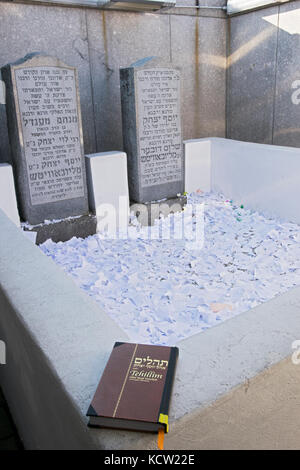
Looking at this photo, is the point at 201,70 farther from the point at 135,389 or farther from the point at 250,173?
the point at 135,389

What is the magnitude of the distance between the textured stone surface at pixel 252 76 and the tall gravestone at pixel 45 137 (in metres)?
2.97

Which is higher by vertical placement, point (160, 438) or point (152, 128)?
point (152, 128)

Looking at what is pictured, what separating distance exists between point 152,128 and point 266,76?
2.19 metres

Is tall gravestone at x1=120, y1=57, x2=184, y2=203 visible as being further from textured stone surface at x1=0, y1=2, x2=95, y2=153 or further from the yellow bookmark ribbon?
the yellow bookmark ribbon

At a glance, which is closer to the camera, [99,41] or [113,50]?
[99,41]

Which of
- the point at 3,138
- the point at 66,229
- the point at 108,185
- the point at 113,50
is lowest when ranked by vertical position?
the point at 66,229

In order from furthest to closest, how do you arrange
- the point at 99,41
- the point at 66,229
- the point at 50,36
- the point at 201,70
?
1. the point at 201,70
2. the point at 99,41
3. the point at 50,36
4. the point at 66,229

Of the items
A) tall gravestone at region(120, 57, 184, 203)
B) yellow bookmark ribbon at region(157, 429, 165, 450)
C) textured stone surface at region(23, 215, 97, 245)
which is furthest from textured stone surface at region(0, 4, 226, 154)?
yellow bookmark ribbon at region(157, 429, 165, 450)

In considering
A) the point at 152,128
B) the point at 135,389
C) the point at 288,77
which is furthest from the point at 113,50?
the point at 135,389

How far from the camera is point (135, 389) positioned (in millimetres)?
928

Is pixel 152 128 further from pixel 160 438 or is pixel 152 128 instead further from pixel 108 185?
pixel 160 438

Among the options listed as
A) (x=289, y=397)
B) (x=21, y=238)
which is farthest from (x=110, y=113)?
(x=289, y=397)

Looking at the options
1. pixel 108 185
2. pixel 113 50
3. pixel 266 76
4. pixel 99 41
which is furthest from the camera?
pixel 266 76
